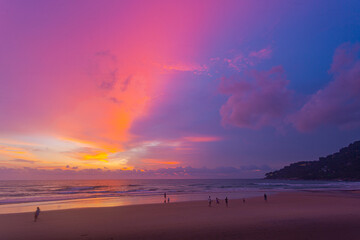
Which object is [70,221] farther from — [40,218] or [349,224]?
[349,224]

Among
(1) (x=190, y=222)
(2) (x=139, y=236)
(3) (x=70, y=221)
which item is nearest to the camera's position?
(2) (x=139, y=236)

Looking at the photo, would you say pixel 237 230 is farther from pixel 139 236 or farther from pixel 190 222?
pixel 139 236

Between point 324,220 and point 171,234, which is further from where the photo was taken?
point 324,220

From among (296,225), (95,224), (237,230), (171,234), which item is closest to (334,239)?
(296,225)

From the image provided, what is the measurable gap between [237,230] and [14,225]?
18.8 meters

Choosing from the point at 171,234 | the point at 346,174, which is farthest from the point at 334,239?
the point at 346,174

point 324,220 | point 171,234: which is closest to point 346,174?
point 324,220

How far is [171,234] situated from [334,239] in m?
9.97

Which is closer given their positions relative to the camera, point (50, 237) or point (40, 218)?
point (50, 237)

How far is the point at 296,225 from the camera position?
1761cm

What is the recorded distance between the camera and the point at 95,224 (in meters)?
19.7

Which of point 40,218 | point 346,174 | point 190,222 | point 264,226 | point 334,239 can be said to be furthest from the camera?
point 346,174

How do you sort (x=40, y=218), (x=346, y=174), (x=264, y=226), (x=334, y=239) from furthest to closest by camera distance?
(x=346, y=174)
(x=40, y=218)
(x=264, y=226)
(x=334, y=239)

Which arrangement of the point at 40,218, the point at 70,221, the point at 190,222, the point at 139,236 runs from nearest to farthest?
1. the point at 139,236
2. the point at 190,222
3. the point at 70,221
4. the point at 40,218
